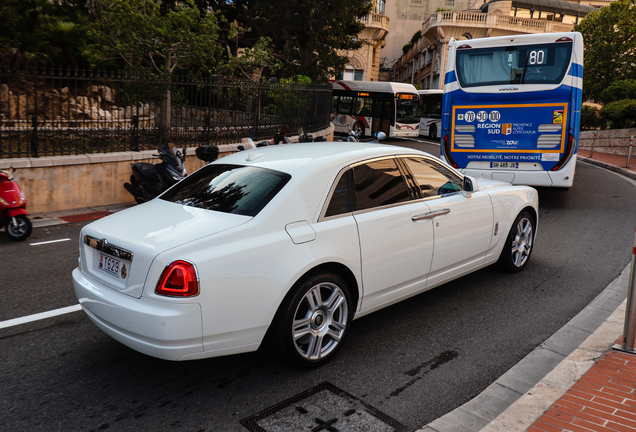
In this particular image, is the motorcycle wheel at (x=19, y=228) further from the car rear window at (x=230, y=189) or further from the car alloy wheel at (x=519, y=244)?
the car alloy wheel at (x=519, y=244)

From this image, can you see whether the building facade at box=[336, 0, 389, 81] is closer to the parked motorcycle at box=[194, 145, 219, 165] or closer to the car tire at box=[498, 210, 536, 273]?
the parked motorcycle at box=[194, 145, 219, 165]

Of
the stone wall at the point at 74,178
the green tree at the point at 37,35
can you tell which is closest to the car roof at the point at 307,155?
the stone wall at the point at 74,178

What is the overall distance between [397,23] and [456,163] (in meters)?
66.1

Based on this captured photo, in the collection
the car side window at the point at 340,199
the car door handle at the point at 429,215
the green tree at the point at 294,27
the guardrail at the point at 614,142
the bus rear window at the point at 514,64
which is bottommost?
the car door handle at the point at 429,215

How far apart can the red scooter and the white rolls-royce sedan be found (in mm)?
4096

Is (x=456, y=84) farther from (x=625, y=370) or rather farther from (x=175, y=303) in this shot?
(x=175, y=303)

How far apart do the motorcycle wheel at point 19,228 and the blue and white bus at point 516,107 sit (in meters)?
8.03

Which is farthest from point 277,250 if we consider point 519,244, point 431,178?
point 519,244

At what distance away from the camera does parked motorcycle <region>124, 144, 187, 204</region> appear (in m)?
9.14

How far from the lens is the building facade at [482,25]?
50812mm

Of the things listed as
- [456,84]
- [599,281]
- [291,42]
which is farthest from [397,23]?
[599,281]

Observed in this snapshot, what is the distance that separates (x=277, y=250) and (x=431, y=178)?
204 centimetres

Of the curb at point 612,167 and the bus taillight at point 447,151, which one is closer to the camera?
the bus taillight at point 447,151

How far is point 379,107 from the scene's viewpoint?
29.7 metres
